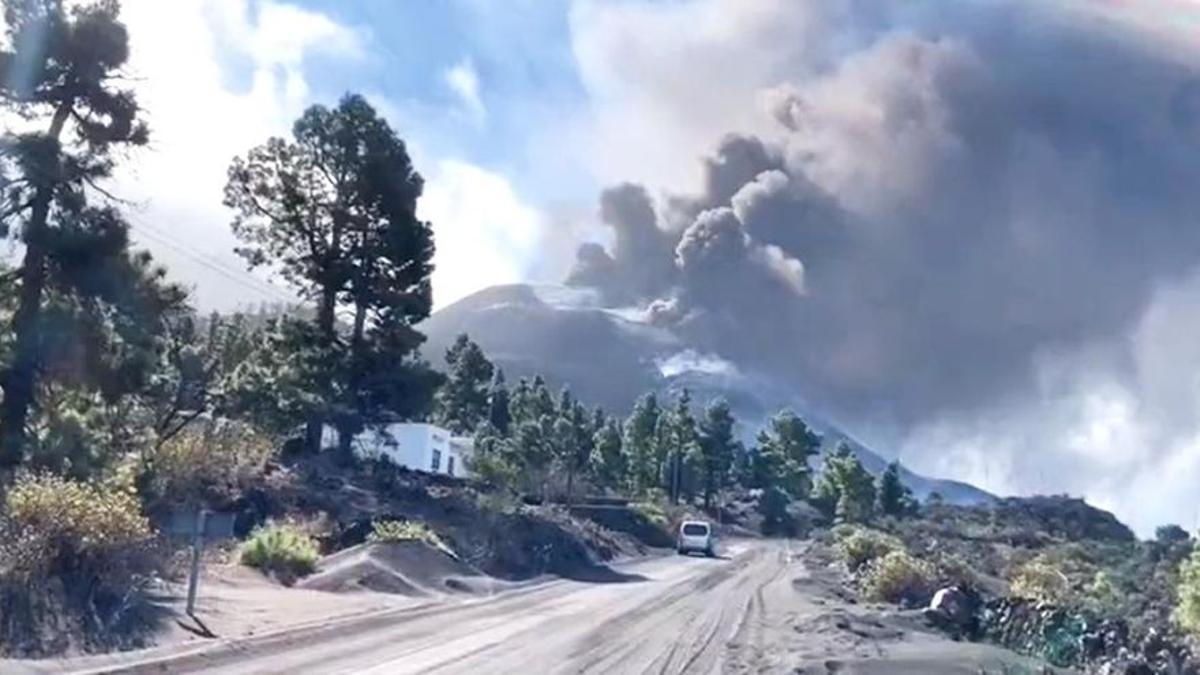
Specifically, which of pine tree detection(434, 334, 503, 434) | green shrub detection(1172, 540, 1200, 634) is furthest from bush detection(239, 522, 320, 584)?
pine tree detection(434, 334, 503, 434)

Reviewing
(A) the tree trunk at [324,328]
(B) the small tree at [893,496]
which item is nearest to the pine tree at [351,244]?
(A) the tree trunk at [324,328]

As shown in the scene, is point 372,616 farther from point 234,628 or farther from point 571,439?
point 571,439

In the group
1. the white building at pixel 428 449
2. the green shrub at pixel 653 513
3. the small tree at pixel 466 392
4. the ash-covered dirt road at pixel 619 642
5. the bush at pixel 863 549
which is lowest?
the ash-covered dirt road at pixel 619 642

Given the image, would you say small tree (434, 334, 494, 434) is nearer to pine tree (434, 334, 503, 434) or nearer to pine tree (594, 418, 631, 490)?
pine tree (434, 334, 503, 434)

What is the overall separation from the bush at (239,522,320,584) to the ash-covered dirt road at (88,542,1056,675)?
12.9 feet

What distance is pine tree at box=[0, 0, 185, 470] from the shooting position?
2645 cm

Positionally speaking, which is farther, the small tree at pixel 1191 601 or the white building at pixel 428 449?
the white building at pixel 428 449

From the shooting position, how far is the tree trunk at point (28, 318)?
26.5 meters

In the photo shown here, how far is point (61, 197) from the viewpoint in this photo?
26625 mm

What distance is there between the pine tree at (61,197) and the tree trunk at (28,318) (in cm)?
2

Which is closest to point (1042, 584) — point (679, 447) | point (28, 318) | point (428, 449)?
point (28, 318)

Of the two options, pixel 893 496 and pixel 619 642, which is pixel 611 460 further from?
pixel 619 642


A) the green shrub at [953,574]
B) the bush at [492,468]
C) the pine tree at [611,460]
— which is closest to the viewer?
the green shrub at [953,574]

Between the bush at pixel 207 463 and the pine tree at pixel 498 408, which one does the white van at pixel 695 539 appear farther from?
the pine tree at pixel 498 408
